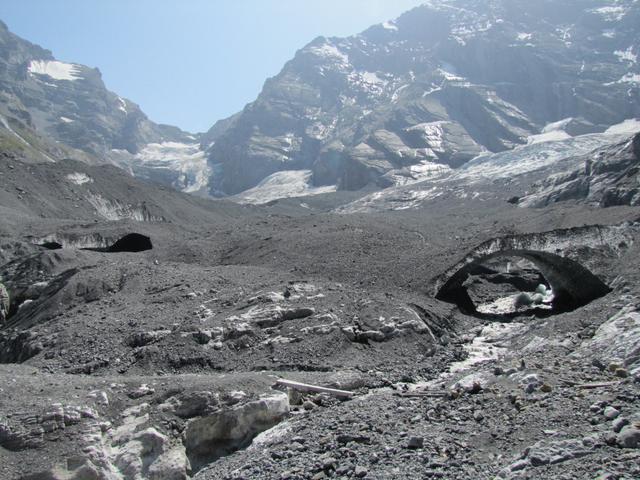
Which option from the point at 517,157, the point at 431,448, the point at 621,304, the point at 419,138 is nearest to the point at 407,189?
the point at 517,157

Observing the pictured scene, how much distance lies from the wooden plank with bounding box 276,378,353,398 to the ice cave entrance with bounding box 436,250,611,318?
45.2ft

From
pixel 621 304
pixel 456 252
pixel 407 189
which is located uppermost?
pixel 407 189

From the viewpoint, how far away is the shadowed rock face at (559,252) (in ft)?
102

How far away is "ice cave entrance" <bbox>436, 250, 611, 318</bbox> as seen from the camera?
30.4 meters

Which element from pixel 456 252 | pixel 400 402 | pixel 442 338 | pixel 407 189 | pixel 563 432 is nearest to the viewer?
pixel 563 432

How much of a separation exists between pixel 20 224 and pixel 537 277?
40771 mm

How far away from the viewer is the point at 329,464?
553 inches

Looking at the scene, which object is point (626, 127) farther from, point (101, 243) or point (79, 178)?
point (101, 243)

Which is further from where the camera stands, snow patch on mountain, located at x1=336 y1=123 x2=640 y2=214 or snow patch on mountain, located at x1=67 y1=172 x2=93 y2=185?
snow patch on mountain, located at x1=336 y1=123 x2=640 y2=214

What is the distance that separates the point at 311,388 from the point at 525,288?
2424cm

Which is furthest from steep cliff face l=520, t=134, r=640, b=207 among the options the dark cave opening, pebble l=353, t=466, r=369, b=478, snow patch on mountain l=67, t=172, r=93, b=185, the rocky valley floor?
snow patch on mountain l=67, t=172, r=93, b=185

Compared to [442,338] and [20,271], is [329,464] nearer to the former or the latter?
[442,338]

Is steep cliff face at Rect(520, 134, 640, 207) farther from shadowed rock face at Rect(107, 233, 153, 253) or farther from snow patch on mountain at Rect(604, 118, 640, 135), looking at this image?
snow patch on mountain at Rect(604, 118, 640, 135)

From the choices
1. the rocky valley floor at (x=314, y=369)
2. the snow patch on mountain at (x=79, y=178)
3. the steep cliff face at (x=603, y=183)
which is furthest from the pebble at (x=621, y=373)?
the snow patch on mountain at (x=79, y=178)
